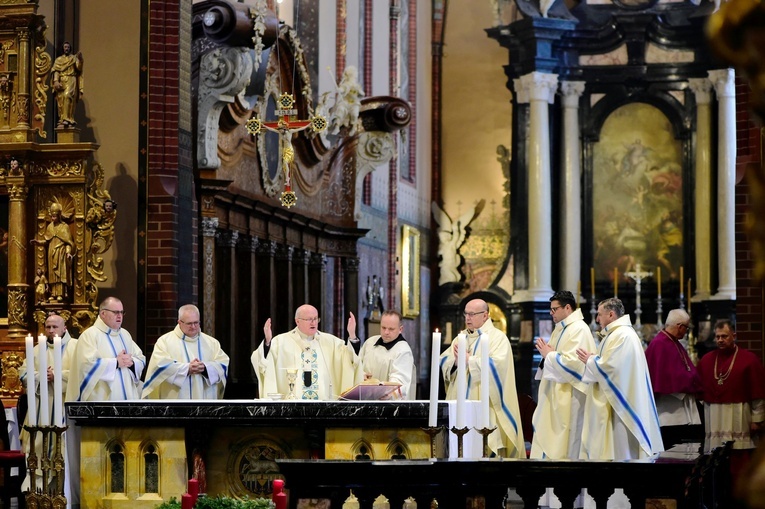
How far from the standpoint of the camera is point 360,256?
771 inches

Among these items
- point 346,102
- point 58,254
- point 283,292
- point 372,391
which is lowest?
point 372,391

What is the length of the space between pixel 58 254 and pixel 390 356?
9.10ft

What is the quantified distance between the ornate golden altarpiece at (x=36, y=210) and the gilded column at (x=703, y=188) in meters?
14.6

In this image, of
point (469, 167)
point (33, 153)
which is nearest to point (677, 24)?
point (469, 167)

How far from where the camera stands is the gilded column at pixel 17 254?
32.8ft

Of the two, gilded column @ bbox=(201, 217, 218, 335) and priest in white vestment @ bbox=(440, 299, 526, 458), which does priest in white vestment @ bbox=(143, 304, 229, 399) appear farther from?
gilded column @ bbox=(201, 217, 218, 335)

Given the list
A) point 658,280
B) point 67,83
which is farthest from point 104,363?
point 658,280

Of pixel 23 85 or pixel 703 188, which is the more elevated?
pixel 703 188

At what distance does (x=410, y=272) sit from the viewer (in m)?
22.5

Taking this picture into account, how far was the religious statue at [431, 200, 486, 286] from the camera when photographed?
24.1m

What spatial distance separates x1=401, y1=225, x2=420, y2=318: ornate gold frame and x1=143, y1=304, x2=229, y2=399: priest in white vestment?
39.6 feet

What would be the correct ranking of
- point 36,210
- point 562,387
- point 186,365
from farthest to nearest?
1. point 36,210
2. point 562,387
3. point 186,365

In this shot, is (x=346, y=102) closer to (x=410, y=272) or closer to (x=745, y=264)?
(x=410, y=272)

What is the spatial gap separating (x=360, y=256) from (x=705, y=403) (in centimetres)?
959
